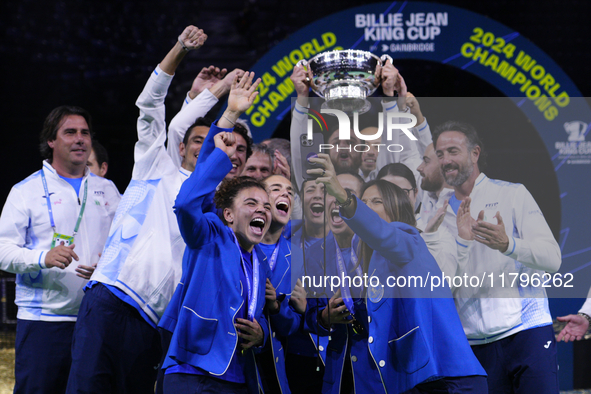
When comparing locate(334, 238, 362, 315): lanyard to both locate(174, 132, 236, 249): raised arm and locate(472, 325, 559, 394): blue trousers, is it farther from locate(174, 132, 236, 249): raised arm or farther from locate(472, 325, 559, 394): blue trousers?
locate(472, 325, 559, 394): blue trousers

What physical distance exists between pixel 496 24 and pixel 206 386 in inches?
132

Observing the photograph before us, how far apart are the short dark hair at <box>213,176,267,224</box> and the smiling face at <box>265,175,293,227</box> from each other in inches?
11.8

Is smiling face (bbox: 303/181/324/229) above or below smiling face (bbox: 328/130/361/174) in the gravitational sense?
below

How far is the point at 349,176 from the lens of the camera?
2369 mm

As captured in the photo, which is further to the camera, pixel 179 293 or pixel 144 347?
pixel 144 347

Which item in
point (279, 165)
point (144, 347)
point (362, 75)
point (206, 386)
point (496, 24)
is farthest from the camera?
point (496, 24)

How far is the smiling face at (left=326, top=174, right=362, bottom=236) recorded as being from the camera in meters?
2.34

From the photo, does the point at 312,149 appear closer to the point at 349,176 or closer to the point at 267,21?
the point at 349,176

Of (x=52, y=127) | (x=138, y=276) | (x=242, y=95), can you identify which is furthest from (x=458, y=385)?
(x=52, y=127)

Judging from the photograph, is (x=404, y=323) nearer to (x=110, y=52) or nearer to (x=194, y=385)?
(x=194, y=385)

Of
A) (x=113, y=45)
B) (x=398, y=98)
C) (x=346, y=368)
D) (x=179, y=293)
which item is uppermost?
(x=113, y=45)

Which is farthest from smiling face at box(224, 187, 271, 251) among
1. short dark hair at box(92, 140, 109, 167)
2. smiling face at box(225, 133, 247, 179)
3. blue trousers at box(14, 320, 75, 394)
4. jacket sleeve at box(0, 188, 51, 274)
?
short dark hair at box(92, 140, 109, 167)

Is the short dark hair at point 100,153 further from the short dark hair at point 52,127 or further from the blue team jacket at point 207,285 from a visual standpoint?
the blue team jacket at point 207,285

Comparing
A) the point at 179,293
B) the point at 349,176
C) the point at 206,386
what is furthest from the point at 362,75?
the point at 206,386
